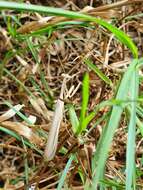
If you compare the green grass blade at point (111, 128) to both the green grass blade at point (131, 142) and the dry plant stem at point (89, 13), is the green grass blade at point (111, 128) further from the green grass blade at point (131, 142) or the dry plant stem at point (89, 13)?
the dry plant stem at point (89, 13)

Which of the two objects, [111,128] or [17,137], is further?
[17,137]

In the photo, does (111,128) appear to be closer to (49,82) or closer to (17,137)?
(17,137)

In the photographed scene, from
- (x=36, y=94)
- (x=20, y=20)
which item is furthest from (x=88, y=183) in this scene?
(x=20, y=20)

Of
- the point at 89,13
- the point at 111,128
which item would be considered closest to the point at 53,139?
the point at 111,128

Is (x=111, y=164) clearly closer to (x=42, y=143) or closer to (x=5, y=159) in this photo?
(x=42, y=143)

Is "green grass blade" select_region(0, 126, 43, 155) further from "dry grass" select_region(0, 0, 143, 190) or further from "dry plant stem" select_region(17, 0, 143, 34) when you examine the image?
"dry plant stem" select_region(17, 0, 143, 34)

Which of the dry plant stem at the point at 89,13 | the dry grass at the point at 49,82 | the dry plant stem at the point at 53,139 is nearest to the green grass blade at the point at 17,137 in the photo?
the dry grass at the point at 49,82

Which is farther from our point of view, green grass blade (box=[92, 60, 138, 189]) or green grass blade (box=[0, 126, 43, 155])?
green grass blade (box=[0, 126, 43, 155])

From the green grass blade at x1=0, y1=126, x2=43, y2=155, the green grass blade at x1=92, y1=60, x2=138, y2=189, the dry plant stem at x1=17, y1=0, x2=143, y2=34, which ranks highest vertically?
the dry plant stem at x1=17, y1=0, x2=143, y2=34

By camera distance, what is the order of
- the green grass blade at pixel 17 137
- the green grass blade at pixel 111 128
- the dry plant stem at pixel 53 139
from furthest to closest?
the green grass blade at pixel 17 137 → the dry plant stem at pixel 53 139 → the green grass blade at pixel 111 128

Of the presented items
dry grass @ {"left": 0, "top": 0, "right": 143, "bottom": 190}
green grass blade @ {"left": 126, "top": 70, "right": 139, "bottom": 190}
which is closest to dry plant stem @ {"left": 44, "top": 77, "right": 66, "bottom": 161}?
dry grass @ {"left": 0, "top": 0, "right": 143, "bottom": 190}

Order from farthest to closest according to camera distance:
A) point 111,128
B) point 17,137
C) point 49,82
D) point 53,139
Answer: point 49,82
point 17,137
point 53,139
point 111,128

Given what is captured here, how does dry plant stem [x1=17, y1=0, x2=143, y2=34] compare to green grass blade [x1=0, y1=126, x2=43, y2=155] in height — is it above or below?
above
